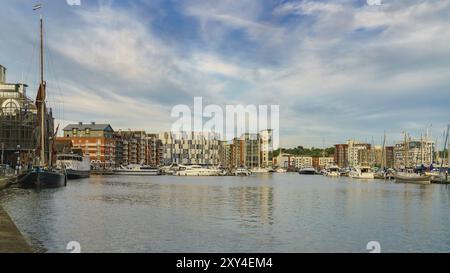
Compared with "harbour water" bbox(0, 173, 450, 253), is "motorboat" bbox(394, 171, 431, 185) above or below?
below

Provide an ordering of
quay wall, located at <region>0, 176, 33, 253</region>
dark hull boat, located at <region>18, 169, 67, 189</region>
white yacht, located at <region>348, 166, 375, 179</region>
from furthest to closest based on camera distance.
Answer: white yacht, located at <region>348, 166, 375, 179</region>
dark hull boat, located at <region>18, 169, 67, 189</region>
quay wall, located at <region>0, 176, 33, 253</region>

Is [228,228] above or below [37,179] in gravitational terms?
below

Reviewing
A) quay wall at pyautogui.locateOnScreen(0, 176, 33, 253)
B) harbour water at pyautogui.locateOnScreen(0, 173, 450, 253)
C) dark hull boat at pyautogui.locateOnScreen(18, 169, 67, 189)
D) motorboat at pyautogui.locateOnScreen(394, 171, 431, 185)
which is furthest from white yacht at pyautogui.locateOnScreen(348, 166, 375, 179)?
quay wall at pyautogui.locateOnScreen(0, 176, 33, 253)

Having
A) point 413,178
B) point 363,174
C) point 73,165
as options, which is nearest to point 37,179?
point 73,165

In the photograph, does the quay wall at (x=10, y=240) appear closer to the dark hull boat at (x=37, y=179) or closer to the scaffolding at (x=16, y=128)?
the dark hull boat at (x=37, y=179)

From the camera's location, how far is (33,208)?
50.9 metres

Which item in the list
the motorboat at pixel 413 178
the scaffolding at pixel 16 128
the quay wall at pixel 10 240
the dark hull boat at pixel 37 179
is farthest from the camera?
the scaffolding at pixel 16 128

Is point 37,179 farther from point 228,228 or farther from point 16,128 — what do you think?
point 16,128

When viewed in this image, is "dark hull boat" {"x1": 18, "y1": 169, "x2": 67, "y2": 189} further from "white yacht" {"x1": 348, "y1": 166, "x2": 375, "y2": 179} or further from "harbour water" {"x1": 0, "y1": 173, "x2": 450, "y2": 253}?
"white yacht" {"x1": 348, "y1": 166, "x2": 375, "y2": 179}

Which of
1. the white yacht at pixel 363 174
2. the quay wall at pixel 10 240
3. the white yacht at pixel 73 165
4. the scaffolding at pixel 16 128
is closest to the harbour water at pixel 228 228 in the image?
the quay wall at pixel 10 240

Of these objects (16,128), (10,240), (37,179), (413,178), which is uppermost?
(16,128)

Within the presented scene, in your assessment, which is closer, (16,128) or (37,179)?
(37,179)
